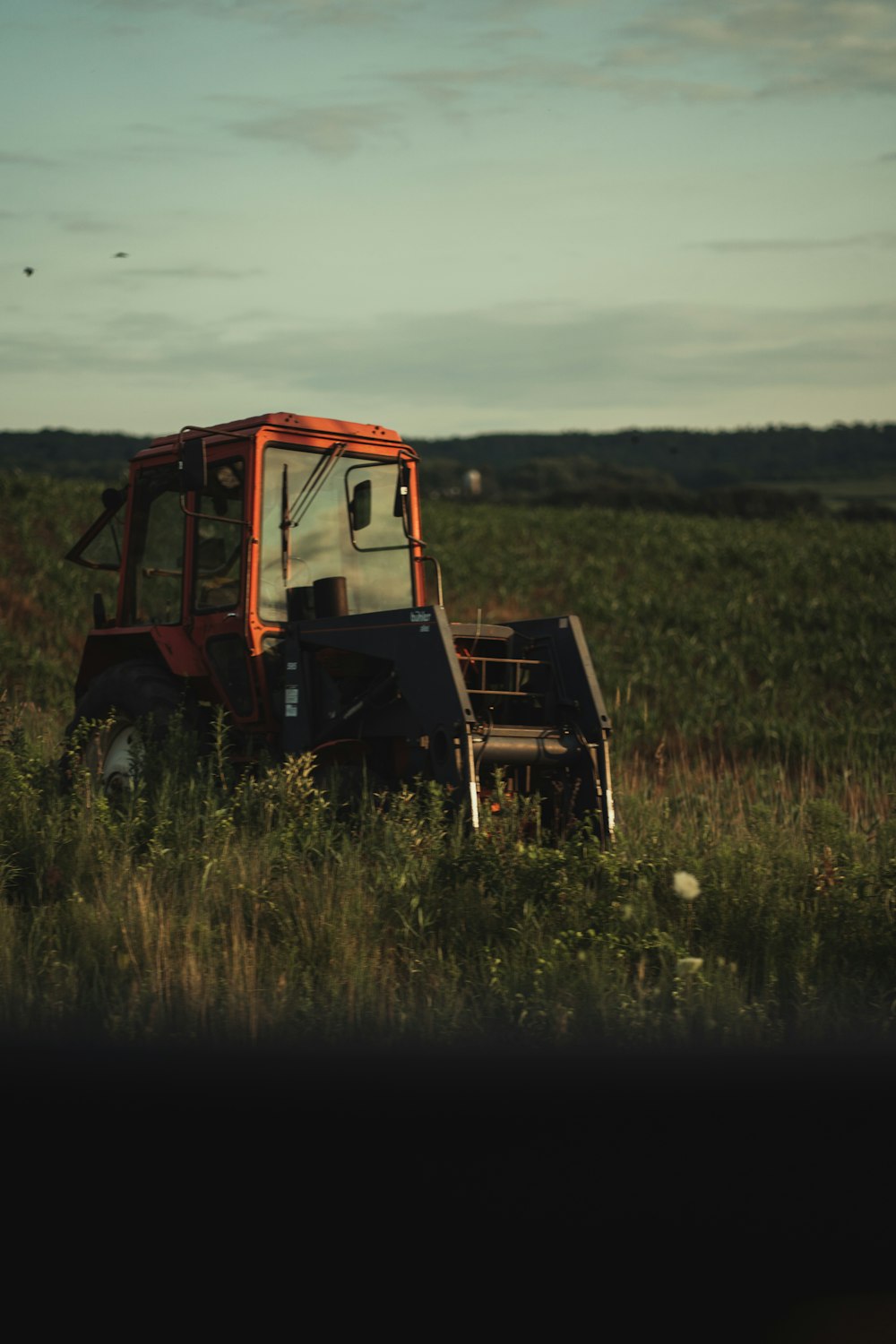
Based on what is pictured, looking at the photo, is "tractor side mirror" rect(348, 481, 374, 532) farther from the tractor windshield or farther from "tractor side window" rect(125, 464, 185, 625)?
"tractor side window" rect(125, 464, 185, 625)

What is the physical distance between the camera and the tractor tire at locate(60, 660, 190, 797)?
326 inches

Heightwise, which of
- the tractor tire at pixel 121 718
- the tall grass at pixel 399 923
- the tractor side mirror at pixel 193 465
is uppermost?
the tractor side mirror at pixel 193 465

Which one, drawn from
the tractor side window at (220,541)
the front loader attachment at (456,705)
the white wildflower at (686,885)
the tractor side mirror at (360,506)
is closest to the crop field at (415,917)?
the white wildflower at (686,885)

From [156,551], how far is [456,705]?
2.83 metres

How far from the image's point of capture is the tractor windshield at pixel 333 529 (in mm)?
8141

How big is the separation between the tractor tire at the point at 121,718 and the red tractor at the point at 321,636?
0.02 metres

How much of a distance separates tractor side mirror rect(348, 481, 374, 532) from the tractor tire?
151 cm

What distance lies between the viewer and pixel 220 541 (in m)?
8.30

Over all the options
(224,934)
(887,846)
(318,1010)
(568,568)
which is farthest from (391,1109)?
(568,568)

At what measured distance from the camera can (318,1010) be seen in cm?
521

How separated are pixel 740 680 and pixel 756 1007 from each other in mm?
14737

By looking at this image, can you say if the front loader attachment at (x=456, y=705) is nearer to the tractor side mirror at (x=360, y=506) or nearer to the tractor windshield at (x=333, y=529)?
the tractor windshield at (x=333, y=529)

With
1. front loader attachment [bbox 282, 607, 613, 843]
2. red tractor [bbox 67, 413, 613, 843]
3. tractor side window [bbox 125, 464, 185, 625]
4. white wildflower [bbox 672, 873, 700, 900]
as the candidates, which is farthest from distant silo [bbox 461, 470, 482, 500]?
white wildflower [bbox 672, 873, 700, 900]

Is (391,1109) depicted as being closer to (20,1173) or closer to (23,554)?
(20,1173)
